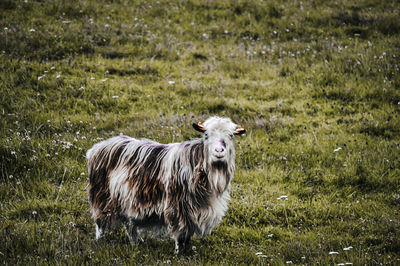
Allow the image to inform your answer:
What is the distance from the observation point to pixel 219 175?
4281 mm

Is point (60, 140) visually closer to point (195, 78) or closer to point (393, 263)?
point (195, 78)

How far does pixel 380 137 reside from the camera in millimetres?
7195

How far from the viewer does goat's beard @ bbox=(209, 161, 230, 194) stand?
4.25 metres

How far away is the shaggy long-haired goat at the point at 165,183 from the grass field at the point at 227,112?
30cm

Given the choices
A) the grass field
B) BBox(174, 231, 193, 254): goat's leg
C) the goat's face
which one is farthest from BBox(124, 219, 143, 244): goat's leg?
the goat's face

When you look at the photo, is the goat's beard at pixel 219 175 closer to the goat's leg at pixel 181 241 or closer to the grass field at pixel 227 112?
the goat's leg at pixel 181 241

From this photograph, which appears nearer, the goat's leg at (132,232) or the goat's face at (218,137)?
the goat's face at (218,137)

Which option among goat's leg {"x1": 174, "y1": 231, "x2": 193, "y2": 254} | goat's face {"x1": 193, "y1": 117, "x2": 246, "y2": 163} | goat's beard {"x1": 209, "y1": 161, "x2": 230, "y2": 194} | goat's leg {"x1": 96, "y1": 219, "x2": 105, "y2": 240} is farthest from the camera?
goat's leg {"x1": 96, "y1": 219, "x2": 105, "y2": 240}

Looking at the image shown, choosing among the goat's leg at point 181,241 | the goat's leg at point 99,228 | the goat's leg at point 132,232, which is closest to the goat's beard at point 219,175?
the goat's leg at point 181,241

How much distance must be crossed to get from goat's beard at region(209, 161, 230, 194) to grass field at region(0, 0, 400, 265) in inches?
31.2

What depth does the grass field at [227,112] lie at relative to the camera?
4680 mm

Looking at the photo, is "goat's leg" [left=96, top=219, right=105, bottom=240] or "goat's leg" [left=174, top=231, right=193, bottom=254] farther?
"goat's leg" [left=96, top=219, right=105, bottom=240]

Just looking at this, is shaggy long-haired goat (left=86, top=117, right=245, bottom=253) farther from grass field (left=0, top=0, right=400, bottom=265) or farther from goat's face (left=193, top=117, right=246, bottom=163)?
grass field (left=0, top=0, right=400, bottom=265)

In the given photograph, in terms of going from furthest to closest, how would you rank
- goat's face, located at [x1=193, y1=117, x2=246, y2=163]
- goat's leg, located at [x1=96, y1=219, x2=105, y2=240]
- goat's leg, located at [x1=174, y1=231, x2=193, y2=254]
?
1. goat's leg, located at [x1=96, y1=219, x2=105, y2=240]
2. goat's leg, located at [x1=174, y1=231, x2=193, y2=254]
3. goat's face, located at [x1=193, y1=117, x2=246, y2=163]
